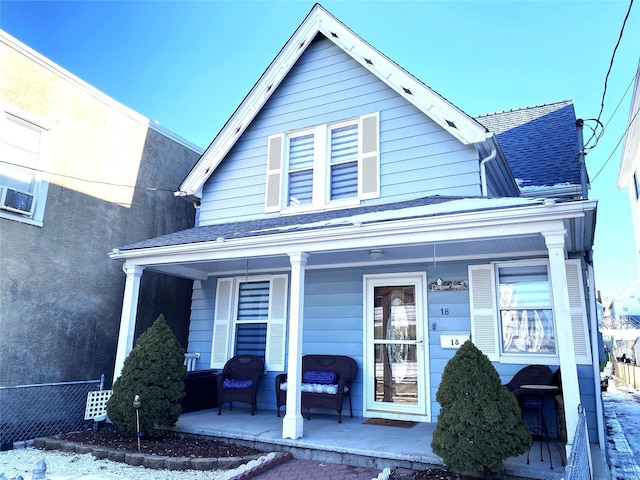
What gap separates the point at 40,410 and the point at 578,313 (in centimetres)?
729

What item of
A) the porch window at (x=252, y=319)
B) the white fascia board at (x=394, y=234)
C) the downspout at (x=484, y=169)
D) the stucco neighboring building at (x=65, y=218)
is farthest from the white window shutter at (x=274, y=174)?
the downspout at (x=484, y=169)

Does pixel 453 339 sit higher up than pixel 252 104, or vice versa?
pixel 252 104

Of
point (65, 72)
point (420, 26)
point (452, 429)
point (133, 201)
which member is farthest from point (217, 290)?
point (420, 26)

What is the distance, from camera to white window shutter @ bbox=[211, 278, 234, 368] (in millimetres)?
7598

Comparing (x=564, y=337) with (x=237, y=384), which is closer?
(x=564, y=337)

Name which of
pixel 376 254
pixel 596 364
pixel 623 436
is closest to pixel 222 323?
pixel 376 254

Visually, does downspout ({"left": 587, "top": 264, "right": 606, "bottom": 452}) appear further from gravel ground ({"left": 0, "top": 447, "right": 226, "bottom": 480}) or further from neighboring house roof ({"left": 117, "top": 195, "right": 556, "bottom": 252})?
gravel ground ({"left": 0, "top": 447, "right": 226, "bottom": 480})

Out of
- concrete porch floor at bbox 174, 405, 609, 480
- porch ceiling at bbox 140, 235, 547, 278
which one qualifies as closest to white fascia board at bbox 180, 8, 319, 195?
porch ceiling at bbox 140, 235, 547, 278

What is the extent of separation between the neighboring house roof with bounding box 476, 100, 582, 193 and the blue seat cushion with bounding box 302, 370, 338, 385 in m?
4.71

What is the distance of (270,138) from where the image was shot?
26.0ft

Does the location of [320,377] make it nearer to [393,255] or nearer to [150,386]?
[393,255]

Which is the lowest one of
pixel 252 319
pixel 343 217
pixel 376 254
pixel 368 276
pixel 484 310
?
pixel 252 319

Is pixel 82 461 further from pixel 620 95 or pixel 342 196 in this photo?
pixel 620 95

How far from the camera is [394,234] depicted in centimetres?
502
